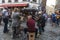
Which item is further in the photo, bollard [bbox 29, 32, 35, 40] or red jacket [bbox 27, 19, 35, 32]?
bollard [bbox 29, 32, 35, 40]

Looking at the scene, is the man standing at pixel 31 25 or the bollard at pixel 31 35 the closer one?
the man standing at pixel 31 25

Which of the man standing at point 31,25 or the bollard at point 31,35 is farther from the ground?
the man standing at point 31,25

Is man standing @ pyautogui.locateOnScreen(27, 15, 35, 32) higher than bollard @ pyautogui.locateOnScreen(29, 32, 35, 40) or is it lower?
higher

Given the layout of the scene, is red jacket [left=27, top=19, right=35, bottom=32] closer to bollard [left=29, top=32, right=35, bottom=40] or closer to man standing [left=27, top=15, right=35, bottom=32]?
man standing [left=27, top=15, right=35, bottom=32]

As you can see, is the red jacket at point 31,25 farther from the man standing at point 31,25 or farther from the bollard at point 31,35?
the bollard at point 31,35

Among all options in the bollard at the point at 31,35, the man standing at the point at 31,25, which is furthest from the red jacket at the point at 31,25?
the bollard at the point at 31,35

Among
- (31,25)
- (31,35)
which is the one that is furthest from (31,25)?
(31,35)

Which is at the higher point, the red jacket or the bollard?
the red jacket

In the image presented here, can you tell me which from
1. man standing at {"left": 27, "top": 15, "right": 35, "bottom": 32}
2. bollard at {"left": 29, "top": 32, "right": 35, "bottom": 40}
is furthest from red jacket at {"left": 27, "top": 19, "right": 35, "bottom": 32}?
bollard at {"left": 29, "top": 32, "right": 35, "bottom": 40}

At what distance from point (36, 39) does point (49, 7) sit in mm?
16128

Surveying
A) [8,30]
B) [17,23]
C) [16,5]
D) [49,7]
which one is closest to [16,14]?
[17,23]

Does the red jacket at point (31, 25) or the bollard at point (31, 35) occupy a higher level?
the red jacket at point (31, 25)

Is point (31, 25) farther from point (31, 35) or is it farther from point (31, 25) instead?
point (31, 35)

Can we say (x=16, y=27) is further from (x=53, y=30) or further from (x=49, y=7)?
(x=49, y=7)
